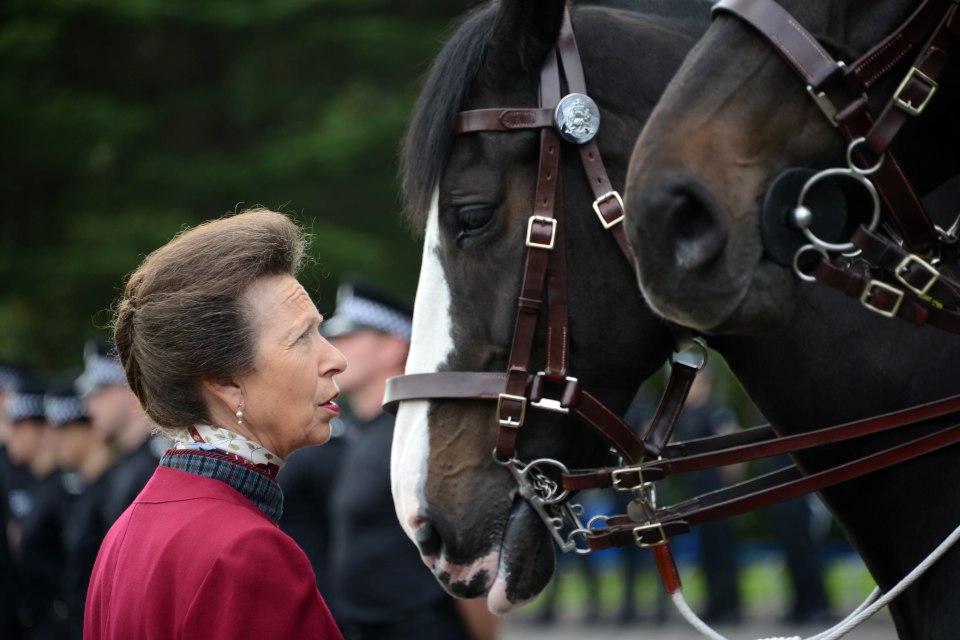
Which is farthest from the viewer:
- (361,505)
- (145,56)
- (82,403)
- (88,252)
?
(145,56)

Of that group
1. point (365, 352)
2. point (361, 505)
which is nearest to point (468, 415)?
point (361, 505)

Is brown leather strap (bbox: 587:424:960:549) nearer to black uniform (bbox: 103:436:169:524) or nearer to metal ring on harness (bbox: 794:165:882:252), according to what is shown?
metal ring on harness (bbox: 794:165:882:252)

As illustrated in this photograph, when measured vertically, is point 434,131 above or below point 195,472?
above

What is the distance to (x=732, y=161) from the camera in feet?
7.87

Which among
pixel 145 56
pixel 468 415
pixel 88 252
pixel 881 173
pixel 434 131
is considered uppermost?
pixel 881 173

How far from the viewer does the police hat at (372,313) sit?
23.2 feet

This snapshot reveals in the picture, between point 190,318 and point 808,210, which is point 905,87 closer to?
point 808,210

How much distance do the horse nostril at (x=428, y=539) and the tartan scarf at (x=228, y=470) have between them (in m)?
0.44

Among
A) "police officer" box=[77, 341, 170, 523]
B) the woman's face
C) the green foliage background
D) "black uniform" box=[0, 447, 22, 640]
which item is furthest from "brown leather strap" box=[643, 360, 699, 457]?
the green foliage background

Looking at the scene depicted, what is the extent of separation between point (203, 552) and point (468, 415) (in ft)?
2.83

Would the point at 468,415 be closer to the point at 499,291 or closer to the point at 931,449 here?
the point at 499,291

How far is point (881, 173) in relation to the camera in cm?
246

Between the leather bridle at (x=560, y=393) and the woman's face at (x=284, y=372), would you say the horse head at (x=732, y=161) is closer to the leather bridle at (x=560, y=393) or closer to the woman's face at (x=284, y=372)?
the leather bridle at (x=560, y=393)

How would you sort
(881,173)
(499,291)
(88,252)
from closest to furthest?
(881,173), (499,291), (88,252)
